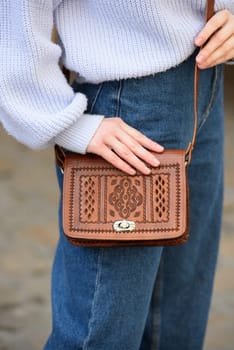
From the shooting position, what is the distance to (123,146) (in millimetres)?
1405

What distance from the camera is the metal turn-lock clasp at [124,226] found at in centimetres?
139

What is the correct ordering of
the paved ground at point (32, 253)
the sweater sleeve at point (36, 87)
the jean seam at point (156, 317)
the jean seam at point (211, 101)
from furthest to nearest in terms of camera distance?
the paved ground at point (32, 253) → the jean seam at point (156, 317) → the jean seam at point (211, 101) → the sweater sleeve at point (36, 87)

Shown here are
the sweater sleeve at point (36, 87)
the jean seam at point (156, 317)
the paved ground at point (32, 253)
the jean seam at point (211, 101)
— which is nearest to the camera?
the sweater sleeve at point (36, 87)

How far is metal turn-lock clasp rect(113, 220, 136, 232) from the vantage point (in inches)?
54.9

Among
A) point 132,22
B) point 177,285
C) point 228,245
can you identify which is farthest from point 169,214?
point 228,245

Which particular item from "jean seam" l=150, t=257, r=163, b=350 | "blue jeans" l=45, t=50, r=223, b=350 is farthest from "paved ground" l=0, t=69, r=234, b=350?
"blue jeans" l=45, t=50, r=223, b=350

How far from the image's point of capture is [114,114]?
1424 mm

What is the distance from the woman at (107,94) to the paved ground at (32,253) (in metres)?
1.03

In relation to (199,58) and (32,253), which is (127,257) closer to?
(199,58)

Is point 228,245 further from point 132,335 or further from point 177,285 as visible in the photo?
point 132,335

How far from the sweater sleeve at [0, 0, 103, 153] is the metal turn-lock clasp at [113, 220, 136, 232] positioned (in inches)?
5.8

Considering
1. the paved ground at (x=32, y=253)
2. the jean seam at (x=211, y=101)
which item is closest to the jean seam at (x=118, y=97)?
the jean seam at (x=211, y=101)

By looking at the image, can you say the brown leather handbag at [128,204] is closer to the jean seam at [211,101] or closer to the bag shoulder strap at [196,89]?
the bag shoulder strap at [196,89]

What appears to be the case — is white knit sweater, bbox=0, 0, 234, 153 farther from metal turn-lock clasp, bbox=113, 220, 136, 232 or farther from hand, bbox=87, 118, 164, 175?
metal turn-lock clasp, bbox=113, 220, 136, 232
